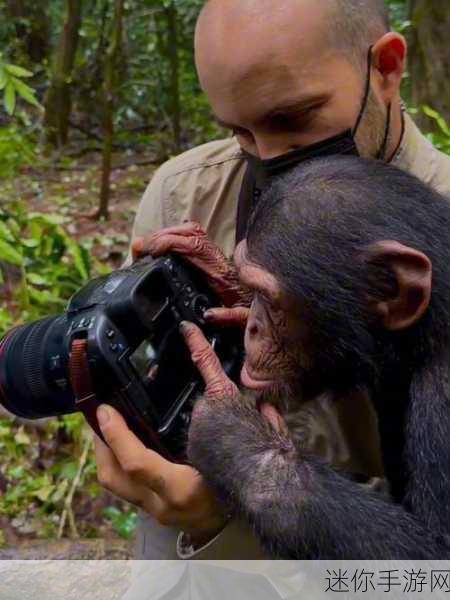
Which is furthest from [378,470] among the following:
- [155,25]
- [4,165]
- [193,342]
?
[155,25]

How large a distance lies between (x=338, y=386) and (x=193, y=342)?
364mm

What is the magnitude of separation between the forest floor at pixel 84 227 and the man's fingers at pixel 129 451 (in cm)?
160

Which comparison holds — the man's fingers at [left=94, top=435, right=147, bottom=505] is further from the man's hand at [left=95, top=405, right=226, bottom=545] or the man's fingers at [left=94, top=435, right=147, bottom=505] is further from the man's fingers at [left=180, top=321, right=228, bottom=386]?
the man's fingers at [left=180, top=321, right=228, bottom=386]

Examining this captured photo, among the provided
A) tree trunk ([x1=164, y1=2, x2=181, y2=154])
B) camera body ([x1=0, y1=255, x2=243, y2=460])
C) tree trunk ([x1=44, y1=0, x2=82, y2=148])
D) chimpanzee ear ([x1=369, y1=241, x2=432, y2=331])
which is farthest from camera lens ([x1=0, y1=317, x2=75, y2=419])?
tree trunk ([x1=44, y1=0, x2=82, y2=148])

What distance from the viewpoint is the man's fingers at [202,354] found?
5.33ft

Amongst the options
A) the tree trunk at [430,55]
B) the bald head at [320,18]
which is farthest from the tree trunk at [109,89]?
the bald head at [320,18]

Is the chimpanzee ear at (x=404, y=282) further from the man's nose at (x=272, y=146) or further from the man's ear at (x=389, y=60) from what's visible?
the man's ear at (x=389, y=60)

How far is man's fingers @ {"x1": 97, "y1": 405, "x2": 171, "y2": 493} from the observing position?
1592 mm

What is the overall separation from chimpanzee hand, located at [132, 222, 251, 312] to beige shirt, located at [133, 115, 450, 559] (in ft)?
0.80

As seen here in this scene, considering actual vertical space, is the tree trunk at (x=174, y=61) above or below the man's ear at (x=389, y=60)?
below

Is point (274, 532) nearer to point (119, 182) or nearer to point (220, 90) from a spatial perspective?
point (220, 90)

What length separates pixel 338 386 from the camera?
1.82 metres

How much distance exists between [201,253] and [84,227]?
4282mm

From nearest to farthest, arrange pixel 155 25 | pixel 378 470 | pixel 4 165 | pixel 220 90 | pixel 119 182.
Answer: pixel 220 90, pixel 378 470, pixel 4 165, pixel 119 182, pixel 155 25
